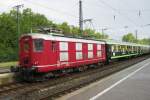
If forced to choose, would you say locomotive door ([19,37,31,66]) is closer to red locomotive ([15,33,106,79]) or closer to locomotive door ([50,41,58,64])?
red locomotive ([15,33,106,79])

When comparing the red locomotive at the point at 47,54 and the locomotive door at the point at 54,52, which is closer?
the red locomotive at the point at 47,54

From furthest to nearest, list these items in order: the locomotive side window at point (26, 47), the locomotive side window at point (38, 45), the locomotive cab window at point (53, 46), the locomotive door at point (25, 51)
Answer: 1. the locomotive cab window at point (53, 46)
2. the locomotive side window at point (26, 47)
3. the locomotive door at point (25, 51)
4. the locomotive side window at point (38, 45)

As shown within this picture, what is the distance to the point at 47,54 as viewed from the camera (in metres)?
21.2

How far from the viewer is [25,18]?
86750mm

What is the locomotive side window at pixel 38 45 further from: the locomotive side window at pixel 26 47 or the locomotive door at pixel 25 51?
the locomotive side window at pixel 26 47

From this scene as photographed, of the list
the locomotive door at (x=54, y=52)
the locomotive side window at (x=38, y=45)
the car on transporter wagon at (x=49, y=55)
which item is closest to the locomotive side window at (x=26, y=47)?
the car on transporter wagon at (x=49, y=55)

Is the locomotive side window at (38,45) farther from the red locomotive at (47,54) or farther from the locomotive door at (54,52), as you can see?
the locomotive door at (54,52)

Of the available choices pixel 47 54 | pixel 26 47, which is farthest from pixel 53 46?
pixel 26 47

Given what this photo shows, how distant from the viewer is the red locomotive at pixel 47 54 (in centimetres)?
2050

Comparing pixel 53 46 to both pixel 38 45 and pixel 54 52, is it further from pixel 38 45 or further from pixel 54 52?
pixel 38 45

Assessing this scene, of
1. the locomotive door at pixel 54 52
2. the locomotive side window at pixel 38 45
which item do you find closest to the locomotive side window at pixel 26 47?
the locomotive side window at pixel 38 45

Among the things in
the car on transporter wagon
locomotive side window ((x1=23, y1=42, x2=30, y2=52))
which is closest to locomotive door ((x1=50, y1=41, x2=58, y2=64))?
the car on transporter wagon

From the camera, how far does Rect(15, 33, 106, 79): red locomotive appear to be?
807 inches

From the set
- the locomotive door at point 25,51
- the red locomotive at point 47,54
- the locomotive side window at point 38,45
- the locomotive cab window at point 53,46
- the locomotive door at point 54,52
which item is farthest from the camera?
the locomotive cab window at point 53,46
